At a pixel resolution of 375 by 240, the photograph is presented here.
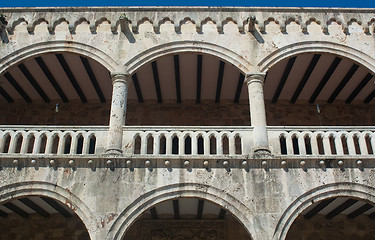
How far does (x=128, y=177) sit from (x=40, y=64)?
401 centimetres

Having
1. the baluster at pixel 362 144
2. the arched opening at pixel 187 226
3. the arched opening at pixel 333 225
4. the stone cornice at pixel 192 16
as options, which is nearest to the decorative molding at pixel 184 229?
the arched opening at pixel 187 226

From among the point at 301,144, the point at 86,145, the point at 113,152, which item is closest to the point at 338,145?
the point at 301,144

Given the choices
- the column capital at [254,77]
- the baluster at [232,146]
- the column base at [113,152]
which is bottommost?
the column base at [113,152]

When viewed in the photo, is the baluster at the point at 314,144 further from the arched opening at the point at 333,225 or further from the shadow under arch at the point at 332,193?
the arched opening at the point at 333,225

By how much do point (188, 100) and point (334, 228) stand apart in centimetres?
493

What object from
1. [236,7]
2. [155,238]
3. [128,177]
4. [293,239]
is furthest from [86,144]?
[293,239]

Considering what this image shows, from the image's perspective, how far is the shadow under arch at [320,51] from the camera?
8156mm

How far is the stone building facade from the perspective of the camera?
6.88 m

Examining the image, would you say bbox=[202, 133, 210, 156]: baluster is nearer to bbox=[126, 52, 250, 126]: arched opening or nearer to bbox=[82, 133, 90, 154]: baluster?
bbox=[82, 133, 90, 154]: baluster

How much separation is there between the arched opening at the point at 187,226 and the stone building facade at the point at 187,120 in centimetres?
3

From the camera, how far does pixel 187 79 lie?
401 inches

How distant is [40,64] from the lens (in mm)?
9266

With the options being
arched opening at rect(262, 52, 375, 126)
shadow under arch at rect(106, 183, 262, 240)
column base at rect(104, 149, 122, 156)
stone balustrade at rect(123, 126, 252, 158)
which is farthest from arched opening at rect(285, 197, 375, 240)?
column base at rect(104, 149, 122, 156)

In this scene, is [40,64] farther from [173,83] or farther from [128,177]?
[128,177]
